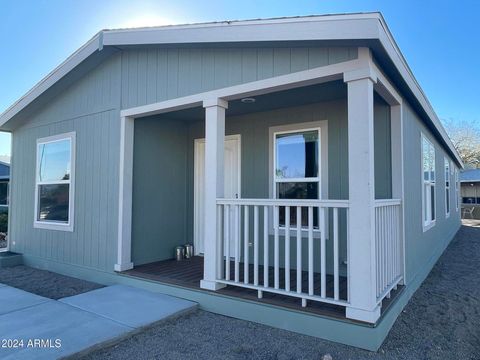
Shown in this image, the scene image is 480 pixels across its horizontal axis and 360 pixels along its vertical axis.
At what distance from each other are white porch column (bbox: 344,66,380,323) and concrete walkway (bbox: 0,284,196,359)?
5.95 ft

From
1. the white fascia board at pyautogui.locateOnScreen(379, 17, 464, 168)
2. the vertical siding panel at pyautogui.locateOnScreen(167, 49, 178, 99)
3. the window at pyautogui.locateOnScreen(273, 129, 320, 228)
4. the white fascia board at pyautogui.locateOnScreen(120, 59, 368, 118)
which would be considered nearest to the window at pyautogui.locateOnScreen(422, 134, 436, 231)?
the white fascia board at pyautogui.locateOnScreen(379, 17, 464, 168)

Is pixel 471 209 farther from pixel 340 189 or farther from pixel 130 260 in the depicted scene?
pixel 130 260

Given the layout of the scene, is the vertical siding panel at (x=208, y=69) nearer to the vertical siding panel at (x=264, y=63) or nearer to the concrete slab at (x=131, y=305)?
the vertical siding panel at (x=264, y=63)

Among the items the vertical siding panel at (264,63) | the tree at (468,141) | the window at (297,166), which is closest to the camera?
the vertical siding panel at (264,63)

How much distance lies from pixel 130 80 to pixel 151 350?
3.62 meters

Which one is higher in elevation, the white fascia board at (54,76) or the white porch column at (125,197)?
the white fascia board at (54,76)

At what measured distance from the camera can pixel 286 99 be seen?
4547 millimetres

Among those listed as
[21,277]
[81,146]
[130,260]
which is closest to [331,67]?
[130,260]

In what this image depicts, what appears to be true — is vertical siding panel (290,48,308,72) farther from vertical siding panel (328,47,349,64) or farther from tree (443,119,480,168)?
tree (443,119,480,168)

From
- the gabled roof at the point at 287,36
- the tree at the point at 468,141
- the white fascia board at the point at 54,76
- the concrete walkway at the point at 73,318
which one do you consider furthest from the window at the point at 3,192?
the tree at the point at 468,141

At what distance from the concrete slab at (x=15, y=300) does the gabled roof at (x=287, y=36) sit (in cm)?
329

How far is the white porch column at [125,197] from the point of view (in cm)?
479

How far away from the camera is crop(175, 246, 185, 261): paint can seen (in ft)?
18.6

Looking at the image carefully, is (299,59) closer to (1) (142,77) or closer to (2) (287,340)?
(1) (142,77)
